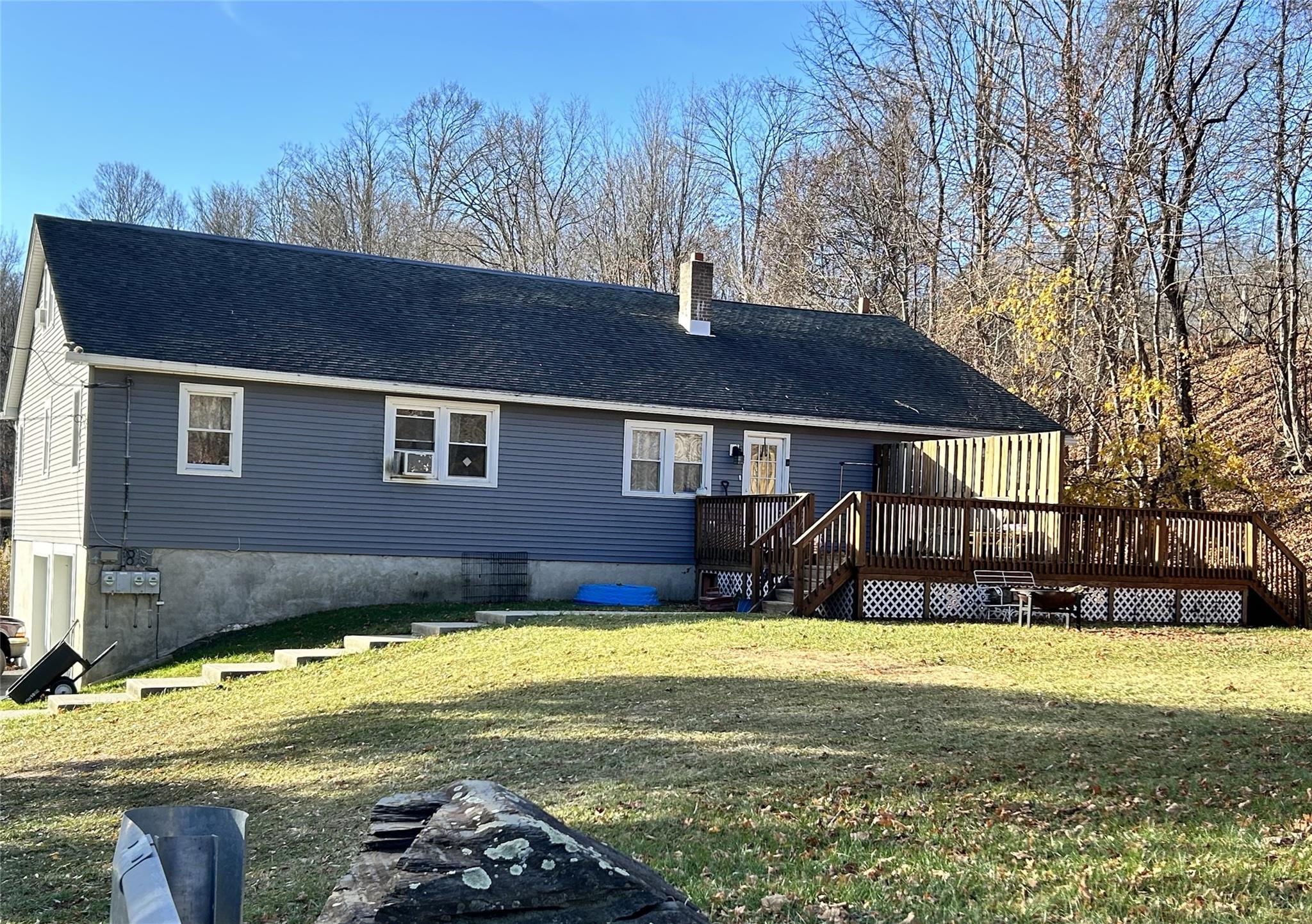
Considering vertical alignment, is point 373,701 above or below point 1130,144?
below

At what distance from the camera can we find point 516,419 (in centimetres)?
1977

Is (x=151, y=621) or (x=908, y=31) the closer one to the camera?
(x=151, y=621)

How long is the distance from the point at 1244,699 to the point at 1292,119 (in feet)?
50.4

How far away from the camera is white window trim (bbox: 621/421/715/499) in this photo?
67.4 ft

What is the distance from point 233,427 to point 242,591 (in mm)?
2370

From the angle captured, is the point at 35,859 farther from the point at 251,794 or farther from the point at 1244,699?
the point at 1244,699

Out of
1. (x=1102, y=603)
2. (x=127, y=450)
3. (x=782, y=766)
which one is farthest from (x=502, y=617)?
(x=782, y=766)

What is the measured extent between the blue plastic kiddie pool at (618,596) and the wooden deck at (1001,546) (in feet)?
4.35

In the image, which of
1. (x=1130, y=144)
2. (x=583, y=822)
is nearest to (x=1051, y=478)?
(x=1130, y=144)

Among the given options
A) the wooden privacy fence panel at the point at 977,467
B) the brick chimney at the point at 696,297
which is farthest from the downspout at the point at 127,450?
the wooden privacy fence panel at the point at 977,467

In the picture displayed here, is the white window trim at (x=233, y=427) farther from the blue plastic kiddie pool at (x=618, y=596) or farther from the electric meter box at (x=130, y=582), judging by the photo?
the blue plastic kiddie pool at (x=618, y=596)

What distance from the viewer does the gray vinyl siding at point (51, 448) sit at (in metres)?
18.3

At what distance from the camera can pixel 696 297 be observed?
76.9 feet

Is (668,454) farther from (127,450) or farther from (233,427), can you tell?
(127,450)
